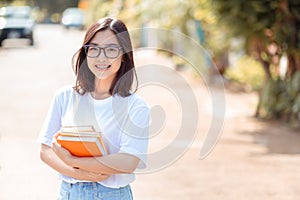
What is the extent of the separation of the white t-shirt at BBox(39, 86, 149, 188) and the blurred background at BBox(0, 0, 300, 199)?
37cm

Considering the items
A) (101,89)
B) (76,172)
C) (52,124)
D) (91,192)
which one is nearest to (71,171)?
(76,172)

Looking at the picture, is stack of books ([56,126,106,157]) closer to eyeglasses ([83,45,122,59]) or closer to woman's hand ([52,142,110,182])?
woman's hand ([52,142,110,182])

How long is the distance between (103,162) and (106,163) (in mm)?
12

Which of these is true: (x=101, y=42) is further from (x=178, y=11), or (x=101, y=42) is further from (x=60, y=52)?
(x=60, y=52)

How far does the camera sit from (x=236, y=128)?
917 centimetres

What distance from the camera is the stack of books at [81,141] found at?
2445 mm

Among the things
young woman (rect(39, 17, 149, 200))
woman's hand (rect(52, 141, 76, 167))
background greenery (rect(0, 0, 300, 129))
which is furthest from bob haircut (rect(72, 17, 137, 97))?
background greenery (rect(0, 0, 300, 129))

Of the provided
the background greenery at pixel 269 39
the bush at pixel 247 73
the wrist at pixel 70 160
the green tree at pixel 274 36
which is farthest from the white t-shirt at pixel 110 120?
the bush at pixel 247 73

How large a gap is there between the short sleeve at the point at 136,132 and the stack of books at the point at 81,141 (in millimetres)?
93

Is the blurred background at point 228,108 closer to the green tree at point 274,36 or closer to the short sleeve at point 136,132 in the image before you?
→ the green tree at point 274,36

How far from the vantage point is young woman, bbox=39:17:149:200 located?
251 centimetres

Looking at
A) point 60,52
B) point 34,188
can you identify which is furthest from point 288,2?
point 60,52

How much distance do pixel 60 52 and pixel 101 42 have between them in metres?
22.5

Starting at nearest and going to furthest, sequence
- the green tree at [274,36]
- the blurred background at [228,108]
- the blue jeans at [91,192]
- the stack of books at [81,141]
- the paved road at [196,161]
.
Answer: the stack of books at [81,141], the blue jeans at [91,192], the paved road at [196,161], the blurred background at [228,108], the green tree at [274,36]
